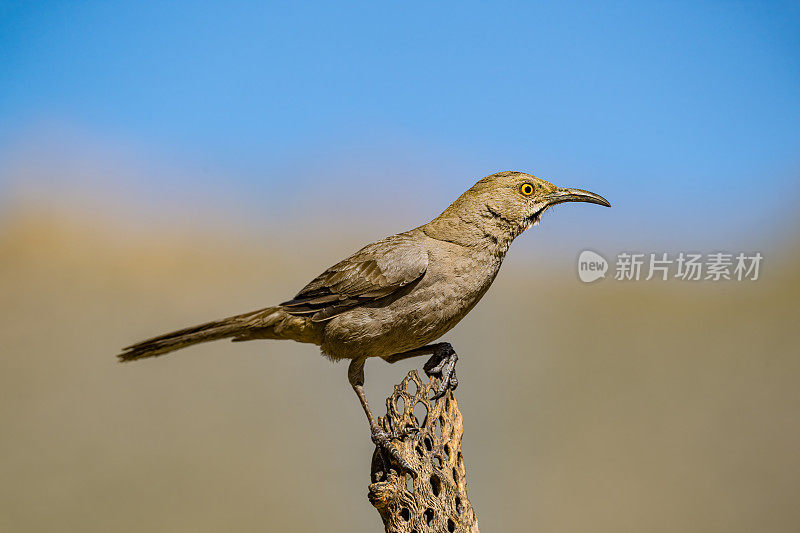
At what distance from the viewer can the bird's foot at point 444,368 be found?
5.57 meters

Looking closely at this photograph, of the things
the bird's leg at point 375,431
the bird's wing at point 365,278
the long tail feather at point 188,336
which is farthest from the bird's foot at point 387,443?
the long tail feather at point 188,336

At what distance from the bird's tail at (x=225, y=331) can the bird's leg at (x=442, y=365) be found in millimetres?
1025

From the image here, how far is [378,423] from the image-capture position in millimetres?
5348

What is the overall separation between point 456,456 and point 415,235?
70.8 inches

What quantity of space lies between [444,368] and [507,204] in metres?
1.44

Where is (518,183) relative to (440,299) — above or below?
above

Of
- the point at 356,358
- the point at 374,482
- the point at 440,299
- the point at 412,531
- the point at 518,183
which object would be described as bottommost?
the point at 412,531

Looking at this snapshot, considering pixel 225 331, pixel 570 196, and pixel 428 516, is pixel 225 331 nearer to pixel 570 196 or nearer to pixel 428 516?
pixel 428 516

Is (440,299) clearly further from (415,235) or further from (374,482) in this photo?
(374,482)

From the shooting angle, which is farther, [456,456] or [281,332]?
[281,332]

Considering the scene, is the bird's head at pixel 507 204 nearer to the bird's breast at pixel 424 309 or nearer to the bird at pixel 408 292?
the bird at pixel 408 292

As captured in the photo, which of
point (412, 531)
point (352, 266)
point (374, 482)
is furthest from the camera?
point (352, 266)

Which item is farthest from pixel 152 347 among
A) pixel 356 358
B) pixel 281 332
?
pixel 356 358

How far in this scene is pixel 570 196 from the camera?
550 centimetres
